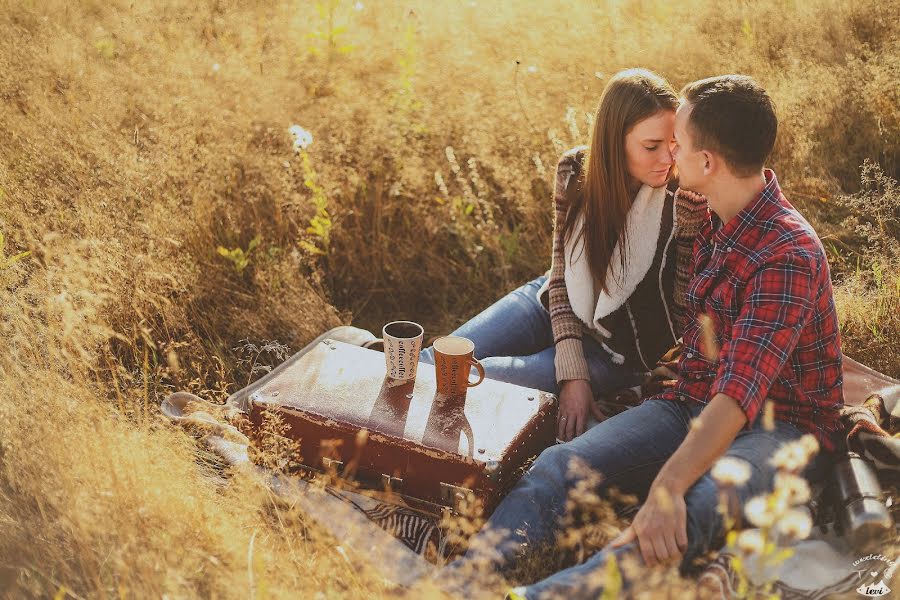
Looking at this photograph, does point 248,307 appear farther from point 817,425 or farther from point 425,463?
point 817,425

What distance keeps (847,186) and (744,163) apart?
1.84 meters

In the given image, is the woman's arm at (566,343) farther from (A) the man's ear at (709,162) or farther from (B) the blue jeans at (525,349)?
(A) the man's ear at (709,162)

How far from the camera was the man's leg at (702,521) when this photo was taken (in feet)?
6.33

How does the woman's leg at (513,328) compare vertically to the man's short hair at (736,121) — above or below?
below

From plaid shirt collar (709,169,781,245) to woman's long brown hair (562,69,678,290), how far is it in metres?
0.53

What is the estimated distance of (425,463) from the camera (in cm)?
244

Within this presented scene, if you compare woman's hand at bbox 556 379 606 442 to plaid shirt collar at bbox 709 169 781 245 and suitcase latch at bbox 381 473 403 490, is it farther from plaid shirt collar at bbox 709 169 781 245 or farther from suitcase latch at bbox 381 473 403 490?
plaid shirt collar at bbox 709 169 781 245

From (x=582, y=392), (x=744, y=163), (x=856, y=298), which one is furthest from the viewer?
(x=856, y=298)

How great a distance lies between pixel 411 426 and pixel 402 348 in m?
0.27

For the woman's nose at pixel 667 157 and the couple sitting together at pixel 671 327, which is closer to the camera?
the couple sitting together at pixel 671 327

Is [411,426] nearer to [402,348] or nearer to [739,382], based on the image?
[402,348]

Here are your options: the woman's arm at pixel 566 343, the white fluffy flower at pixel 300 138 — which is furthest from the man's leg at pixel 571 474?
A: the white fluffy flower at pixel 300 138

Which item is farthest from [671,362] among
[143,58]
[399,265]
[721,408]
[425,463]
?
[143,58]

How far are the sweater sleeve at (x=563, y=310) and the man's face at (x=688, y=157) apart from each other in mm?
695
